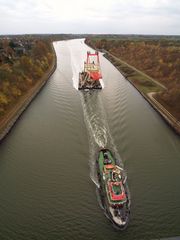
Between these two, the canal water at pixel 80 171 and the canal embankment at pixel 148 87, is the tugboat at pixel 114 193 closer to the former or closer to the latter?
the canal water at pixel 80 171

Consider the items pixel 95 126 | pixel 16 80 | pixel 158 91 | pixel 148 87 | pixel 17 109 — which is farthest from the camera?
pixel 148 87

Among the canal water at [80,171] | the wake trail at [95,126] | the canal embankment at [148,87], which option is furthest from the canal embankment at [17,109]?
the canal embankment at [148,87]

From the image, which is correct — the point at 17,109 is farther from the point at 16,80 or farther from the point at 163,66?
the point at 163,66

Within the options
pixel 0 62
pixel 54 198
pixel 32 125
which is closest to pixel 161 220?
pixel 54 198

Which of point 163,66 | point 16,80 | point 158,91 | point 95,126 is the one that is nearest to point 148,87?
point 158,91

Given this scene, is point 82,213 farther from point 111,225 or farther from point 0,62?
point 0,62
